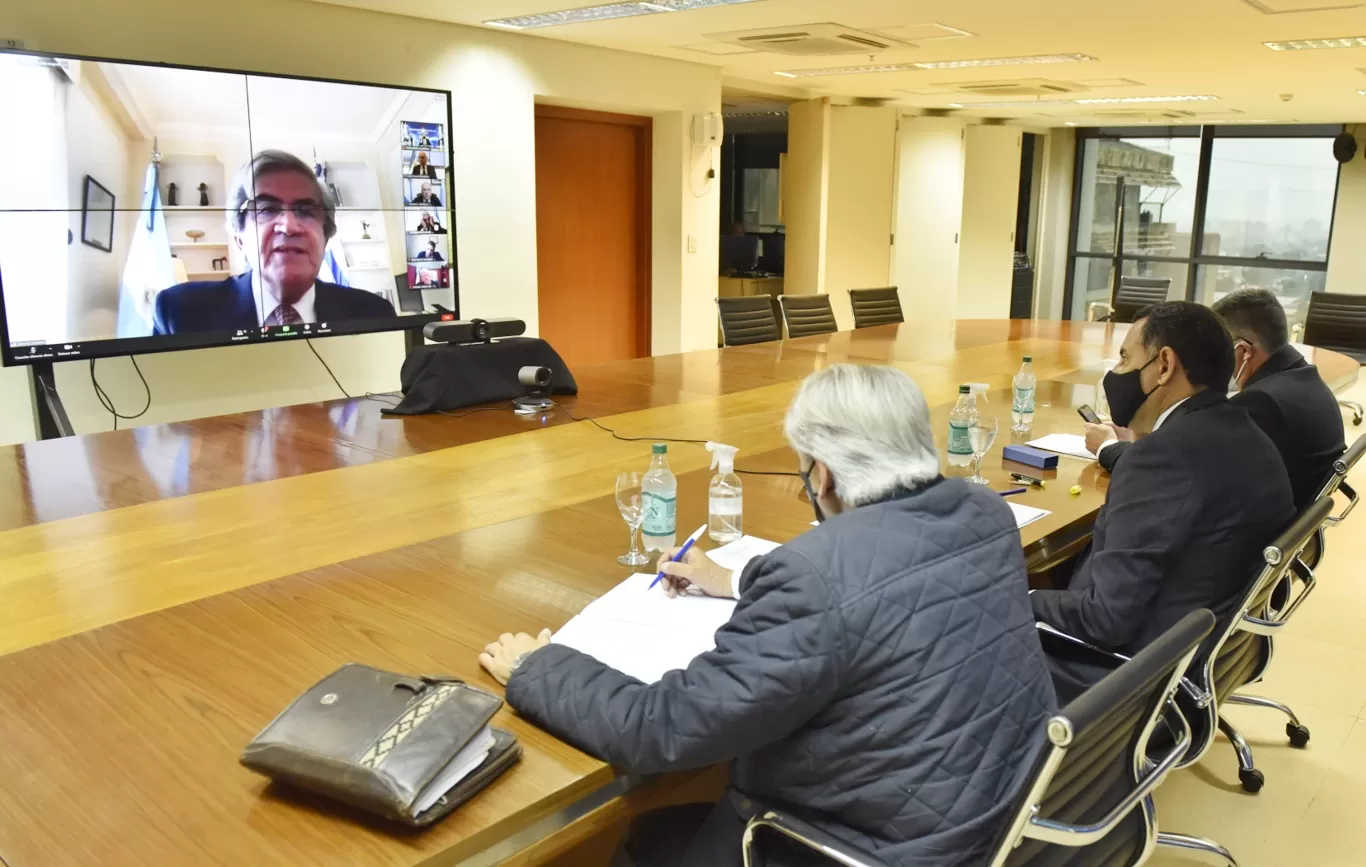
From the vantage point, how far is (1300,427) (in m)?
2.54

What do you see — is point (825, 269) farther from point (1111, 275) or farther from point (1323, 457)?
point (1323, 457)

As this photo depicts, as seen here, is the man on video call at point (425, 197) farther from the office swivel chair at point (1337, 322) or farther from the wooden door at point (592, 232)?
the office swivel chair at point (1337, 322)

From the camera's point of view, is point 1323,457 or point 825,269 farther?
point 825,269

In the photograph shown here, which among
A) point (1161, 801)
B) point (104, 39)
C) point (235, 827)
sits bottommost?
point (1161, 801)

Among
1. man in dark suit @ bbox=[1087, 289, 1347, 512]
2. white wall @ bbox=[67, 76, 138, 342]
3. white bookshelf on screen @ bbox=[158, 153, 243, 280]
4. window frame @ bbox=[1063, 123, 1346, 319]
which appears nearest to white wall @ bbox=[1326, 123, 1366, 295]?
window frame @ bbox=[1063, 123, 1346, 319]

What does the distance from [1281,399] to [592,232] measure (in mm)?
4908

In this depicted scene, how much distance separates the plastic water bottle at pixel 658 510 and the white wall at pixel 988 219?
8714 mm

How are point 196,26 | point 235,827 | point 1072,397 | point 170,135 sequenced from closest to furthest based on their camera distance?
1. point 235,827
2. point 1072,397
3. point 170,135
4. point 196,26

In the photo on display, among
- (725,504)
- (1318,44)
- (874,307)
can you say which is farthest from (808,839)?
(1318,44)

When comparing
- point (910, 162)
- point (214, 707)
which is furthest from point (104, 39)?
point (910, 162)

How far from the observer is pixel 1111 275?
11.9m

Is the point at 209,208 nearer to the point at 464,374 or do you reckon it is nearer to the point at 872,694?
the point at 464,374

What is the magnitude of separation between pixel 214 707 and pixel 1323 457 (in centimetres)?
254

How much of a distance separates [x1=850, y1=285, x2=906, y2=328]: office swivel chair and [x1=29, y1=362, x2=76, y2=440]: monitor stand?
4.00m
